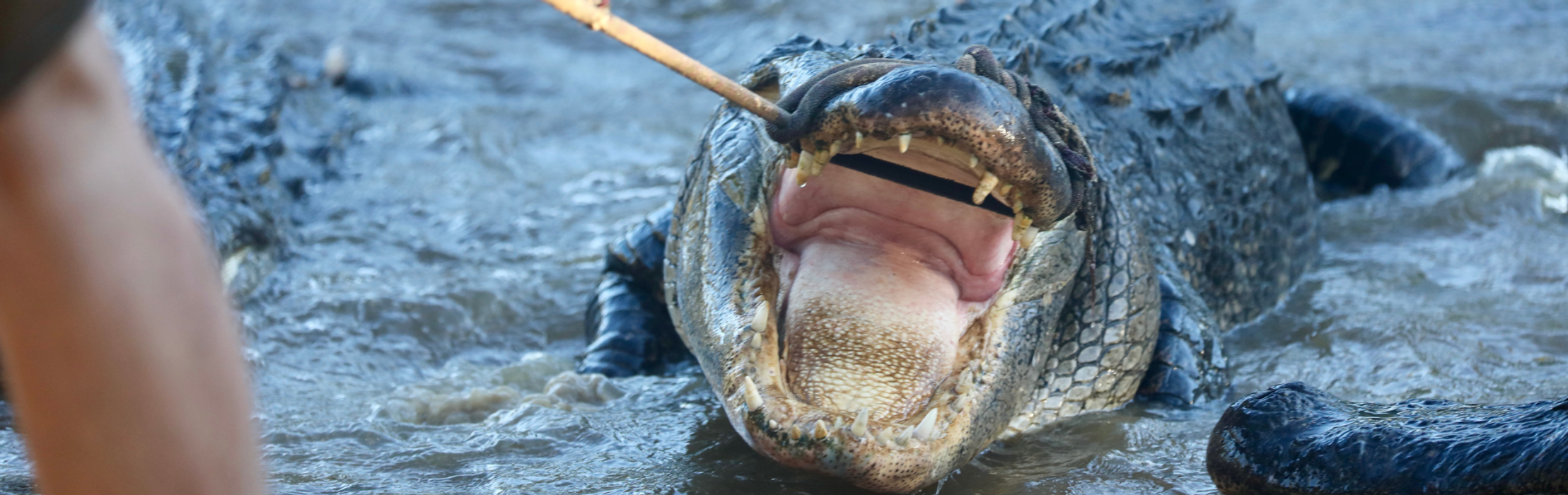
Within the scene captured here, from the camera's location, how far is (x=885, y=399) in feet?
6.72

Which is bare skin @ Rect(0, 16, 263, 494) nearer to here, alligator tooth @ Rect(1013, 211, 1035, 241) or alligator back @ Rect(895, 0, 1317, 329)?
alligator tooth @ Rect(1013, 211, 1035, 241)

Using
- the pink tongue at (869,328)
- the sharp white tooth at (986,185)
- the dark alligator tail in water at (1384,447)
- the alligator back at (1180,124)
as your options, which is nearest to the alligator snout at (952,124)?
the sharp white tooth at (986,185)

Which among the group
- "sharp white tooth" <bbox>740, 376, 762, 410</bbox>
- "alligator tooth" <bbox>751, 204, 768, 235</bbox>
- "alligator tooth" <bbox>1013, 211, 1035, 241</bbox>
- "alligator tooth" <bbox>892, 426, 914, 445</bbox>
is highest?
"alligator tooth" <bbox>1013, 211, 1035, 241</bbox>

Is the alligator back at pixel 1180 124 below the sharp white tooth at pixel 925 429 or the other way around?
the other way around

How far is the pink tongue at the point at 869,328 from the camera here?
2053 millimetres

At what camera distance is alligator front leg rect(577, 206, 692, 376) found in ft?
9.76

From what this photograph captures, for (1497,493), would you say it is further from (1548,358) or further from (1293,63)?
(1293,63)

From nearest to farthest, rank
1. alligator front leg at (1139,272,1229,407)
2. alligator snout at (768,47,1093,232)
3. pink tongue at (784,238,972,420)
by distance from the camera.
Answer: alligator snout at (768,47,1093,232)
pink tongue at (784,238,972,420)
alligator front leg at (1139,272,1229,407)

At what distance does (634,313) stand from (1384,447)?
1.85 metres

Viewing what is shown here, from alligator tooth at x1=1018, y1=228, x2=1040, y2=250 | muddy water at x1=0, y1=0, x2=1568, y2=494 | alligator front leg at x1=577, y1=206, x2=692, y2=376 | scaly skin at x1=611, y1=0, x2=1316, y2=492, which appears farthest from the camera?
alligator front leg at x1=577, y1=206, x2=692, y2=376

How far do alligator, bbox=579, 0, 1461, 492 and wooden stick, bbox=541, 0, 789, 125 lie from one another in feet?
0.26

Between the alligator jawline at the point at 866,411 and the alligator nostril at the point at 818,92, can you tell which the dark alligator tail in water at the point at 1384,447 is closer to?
the alligator jawline at the point at 866,411

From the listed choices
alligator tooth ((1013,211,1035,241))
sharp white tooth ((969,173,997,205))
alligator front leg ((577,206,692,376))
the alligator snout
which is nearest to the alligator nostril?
the alligator snout

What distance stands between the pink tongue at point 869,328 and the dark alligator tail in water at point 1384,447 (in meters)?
0.51
